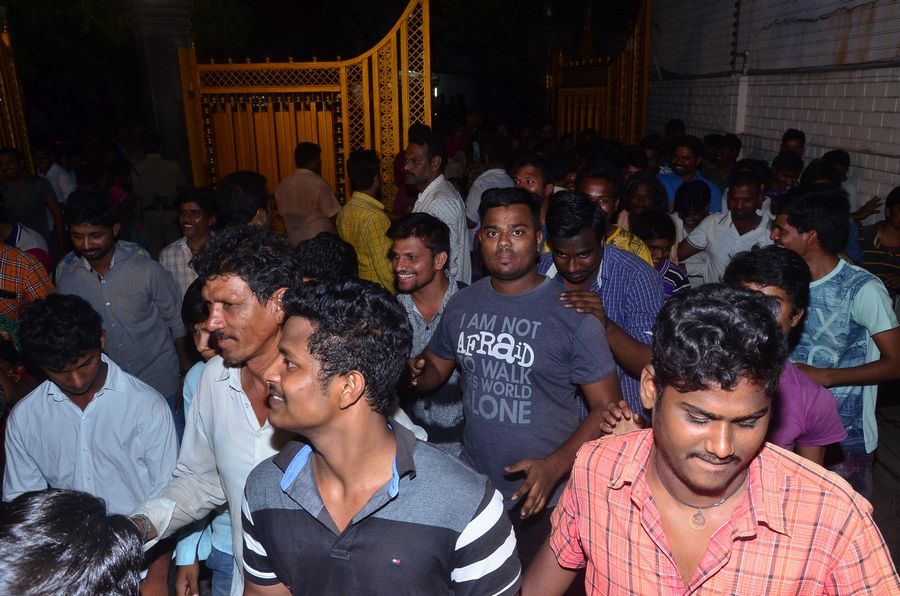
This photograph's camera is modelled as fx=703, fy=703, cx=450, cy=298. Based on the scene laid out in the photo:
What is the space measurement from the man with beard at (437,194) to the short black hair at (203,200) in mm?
1606

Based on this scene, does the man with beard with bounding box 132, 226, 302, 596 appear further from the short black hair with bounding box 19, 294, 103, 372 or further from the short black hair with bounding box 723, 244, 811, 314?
the short black hair with bounding box 723, 244, 811, 314

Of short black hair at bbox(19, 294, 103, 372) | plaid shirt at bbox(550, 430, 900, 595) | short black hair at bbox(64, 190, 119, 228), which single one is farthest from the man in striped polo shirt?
Answer: short black hair at bbox(64, 190, 119, 228)

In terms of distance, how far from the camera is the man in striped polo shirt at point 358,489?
1.83 m

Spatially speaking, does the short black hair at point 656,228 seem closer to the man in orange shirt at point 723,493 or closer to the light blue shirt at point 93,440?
the man in orange shirt at point 723,493

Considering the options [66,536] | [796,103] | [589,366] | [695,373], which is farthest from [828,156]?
[66,536]

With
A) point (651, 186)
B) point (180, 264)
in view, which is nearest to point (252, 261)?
Result: point (180, 264)

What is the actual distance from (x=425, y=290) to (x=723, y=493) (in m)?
2.27

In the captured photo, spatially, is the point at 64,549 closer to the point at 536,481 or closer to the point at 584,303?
the point at 536,481

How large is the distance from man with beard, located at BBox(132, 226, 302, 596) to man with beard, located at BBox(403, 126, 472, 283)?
2.98 meters

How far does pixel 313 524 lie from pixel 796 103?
9.10m

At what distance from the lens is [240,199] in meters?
5.12

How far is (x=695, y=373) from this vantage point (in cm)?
165

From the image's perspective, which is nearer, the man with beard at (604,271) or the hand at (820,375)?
the hand at (820,375)

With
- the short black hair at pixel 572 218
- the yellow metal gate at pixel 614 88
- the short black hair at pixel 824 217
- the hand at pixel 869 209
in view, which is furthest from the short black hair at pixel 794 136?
the short black hair at pixel 572 218
